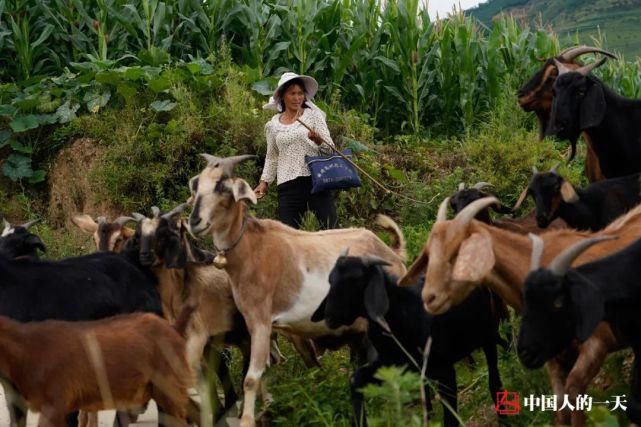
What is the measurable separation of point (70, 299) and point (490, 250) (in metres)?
3.16

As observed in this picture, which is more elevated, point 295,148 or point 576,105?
point 576,105

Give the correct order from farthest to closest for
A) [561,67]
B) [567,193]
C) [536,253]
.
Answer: [561,67] < [567,193] < [536,253]

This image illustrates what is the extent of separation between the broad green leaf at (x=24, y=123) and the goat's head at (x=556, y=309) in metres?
9.99

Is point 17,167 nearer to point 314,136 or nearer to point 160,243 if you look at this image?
point 314,136

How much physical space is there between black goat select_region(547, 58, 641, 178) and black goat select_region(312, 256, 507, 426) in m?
2.05

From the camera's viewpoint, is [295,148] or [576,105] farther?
[295,148]

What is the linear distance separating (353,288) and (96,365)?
1.61 m

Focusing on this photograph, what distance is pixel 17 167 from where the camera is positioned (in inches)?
588

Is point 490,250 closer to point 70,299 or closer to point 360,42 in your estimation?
point 70,299

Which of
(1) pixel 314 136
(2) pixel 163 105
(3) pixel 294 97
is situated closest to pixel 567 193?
(1) pixel 314 136

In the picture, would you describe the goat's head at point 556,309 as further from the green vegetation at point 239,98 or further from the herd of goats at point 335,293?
the green vegetation at point 239,98

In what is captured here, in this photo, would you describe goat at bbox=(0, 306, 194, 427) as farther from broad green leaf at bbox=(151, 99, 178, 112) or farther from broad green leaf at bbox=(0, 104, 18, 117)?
broad green leaf at bbox=(0, 104, 18, 117)

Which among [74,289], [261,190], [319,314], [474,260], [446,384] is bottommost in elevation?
[446,384]

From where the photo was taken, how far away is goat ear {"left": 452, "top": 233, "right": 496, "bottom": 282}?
21.2 ft
